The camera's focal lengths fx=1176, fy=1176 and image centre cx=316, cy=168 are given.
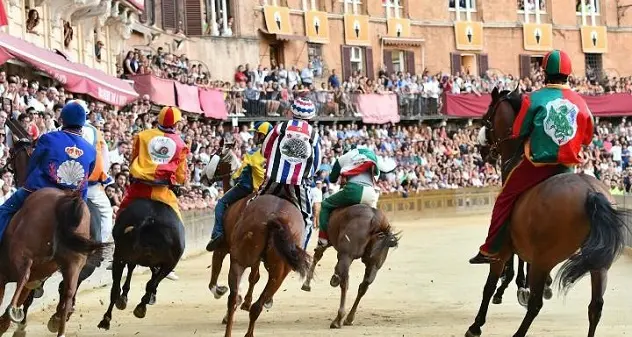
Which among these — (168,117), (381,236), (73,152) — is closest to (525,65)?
(381,236)

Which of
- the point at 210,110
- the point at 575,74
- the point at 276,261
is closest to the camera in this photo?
the point at 276,261

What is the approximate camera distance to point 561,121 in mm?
10711

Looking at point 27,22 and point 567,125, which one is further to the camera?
point 27,22

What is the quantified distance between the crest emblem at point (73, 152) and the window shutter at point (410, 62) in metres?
44.8

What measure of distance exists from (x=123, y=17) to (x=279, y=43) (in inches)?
586

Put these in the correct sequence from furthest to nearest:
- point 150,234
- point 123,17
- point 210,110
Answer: point 210,110
point 123,17
point 150,234

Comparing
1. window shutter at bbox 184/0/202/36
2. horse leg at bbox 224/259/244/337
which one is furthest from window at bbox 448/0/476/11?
horse leg at bbox 224/259/244/337

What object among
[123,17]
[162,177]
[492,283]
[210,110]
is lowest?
[492,283]

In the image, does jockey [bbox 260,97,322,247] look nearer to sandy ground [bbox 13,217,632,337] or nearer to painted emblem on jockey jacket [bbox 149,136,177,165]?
painted emblem on jockey jacket [bbox 149,136,177,165]

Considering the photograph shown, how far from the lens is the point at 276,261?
1132 cm

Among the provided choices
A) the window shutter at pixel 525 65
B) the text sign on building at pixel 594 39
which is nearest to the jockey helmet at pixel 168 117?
the window shutter at pixel 525 65

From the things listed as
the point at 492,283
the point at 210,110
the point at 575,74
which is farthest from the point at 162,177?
the point at 575,74

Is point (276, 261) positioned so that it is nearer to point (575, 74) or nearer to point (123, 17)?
point (123, 17)

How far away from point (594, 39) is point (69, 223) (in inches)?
2084
